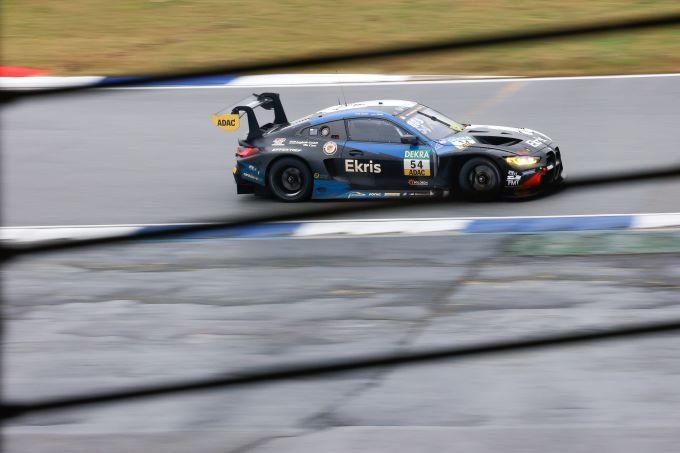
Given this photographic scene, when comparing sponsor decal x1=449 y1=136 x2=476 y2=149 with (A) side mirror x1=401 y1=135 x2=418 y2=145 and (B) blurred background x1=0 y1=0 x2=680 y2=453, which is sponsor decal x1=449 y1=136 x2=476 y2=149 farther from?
(B) blurred background x1=0 y1=0 x2=680 y2=453

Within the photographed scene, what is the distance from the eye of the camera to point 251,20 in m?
14.3

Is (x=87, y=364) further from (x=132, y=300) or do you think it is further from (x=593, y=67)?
(x=593, y=67)

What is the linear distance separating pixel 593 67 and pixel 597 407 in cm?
1203

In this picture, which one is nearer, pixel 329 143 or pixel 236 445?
pixel 236 445

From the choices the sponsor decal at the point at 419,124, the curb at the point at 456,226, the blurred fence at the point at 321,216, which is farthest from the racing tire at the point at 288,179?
the blurred fence at the point at 321,216

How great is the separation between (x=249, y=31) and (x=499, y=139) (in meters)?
4.04

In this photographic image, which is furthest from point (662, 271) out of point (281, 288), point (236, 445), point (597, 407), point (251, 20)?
point (251, 20)

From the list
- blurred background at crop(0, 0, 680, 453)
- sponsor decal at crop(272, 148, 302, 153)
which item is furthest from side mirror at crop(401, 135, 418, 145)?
sponsor decal at crop(272, 148, 302, 153)

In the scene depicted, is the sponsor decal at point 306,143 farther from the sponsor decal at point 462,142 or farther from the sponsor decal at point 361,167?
the sponsor decal at point 462,142

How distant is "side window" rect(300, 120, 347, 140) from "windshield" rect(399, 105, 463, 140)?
2.03ft

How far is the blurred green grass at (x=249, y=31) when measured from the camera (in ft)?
41.1

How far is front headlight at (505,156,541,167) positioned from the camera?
34.1 feet

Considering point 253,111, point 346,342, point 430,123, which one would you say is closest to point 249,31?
point 253,111

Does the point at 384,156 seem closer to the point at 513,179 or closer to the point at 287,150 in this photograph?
the point at 287,150
